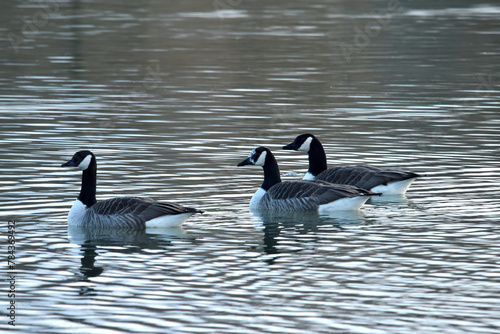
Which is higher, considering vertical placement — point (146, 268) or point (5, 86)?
point (5, 86)

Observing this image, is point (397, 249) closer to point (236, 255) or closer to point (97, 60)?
point (236, 255)

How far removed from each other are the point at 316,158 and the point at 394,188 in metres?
1.94

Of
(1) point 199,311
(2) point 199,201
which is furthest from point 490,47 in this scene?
(1) point 199,311

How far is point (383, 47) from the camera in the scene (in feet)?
157

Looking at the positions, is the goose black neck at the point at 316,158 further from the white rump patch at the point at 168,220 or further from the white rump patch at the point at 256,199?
the white rump patch at the point at 168,220

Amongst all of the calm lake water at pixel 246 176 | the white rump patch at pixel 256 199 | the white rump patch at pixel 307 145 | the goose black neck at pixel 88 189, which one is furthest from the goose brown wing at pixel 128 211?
the white rump patch at pixel 307 145

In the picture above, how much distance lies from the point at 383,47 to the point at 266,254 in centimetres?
3514

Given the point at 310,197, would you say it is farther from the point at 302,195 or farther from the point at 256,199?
the point at 256,199

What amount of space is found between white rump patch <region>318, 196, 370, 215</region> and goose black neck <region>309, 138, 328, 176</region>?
2.44m

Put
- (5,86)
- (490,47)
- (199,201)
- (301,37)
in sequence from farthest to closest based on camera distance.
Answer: (301,37) < (490,47) < (5,86) < (199,201)

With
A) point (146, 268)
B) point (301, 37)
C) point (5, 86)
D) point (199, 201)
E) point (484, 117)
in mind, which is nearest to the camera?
point (146, 268)

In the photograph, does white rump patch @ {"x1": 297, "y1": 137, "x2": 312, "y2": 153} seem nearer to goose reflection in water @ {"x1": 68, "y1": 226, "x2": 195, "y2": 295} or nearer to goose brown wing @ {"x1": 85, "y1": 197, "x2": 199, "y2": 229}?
goose reflection in water @ {"x1": 68, "y1": 226, "x2": 195, "y2": 295}

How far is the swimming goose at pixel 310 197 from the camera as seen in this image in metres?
16.8

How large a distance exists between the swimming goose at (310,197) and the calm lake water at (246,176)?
265 mm
